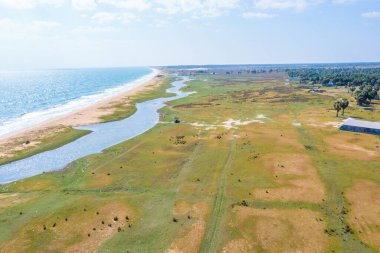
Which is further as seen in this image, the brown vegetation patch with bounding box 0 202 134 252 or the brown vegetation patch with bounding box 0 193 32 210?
the brown vegetation patch with bounding box 0 193 32 210

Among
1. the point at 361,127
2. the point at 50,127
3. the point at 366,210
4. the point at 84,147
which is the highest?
the point at 361,127

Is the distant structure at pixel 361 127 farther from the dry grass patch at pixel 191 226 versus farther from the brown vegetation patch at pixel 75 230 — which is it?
the brown vegetation patch at pixel 75 230

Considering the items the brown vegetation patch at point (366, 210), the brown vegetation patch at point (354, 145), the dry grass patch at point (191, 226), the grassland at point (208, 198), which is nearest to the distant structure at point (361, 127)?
the brown vegetation patch at point (354, 145)

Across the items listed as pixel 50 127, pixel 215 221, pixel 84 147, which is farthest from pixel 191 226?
pixel 50 127

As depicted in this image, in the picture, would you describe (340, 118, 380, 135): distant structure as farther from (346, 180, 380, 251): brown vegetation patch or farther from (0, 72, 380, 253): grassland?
(346, 180, 380, 251): brown vegetation patch

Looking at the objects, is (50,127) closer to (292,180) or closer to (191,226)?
(191,226)

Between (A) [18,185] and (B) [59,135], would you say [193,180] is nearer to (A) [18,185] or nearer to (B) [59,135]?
(A) [18,185]

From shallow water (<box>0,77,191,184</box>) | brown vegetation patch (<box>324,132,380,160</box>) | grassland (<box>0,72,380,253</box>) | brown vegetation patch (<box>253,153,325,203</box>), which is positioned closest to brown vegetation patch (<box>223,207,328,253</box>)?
grassland (<box>0,72,380,253</box>)
